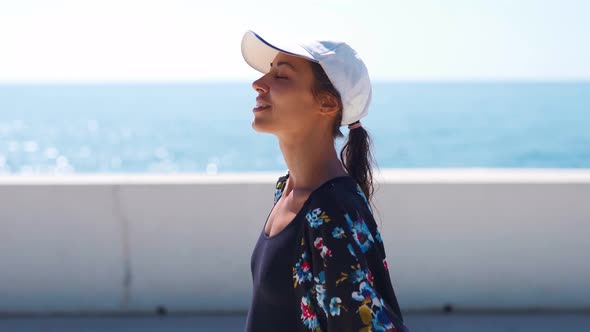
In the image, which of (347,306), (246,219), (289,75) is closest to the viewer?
(347,306)

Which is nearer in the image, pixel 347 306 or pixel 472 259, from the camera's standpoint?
pixel 347 306

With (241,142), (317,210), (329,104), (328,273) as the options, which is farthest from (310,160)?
(241,142)

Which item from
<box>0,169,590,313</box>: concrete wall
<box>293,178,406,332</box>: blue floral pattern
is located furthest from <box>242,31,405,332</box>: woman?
<box>0,169,590,313</box>: concrete wall

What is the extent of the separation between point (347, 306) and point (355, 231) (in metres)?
0.17

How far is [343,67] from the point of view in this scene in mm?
1898

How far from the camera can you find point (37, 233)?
461 centimetres

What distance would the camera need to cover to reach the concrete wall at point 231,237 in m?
4.61

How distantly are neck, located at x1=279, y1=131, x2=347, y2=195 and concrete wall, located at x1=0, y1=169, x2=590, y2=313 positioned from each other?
259 centimetres

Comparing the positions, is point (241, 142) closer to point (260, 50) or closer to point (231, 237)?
point (231, 237)

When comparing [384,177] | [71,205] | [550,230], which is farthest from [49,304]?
[550,230]

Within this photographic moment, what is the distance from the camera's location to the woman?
163cm

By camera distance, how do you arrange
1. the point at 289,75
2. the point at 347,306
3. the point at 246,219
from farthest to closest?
the point at 246,219, the point at 289,75, the point at 347,306

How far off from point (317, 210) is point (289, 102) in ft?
1.11

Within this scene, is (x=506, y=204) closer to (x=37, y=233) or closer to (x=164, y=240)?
(x=164, y=240)
